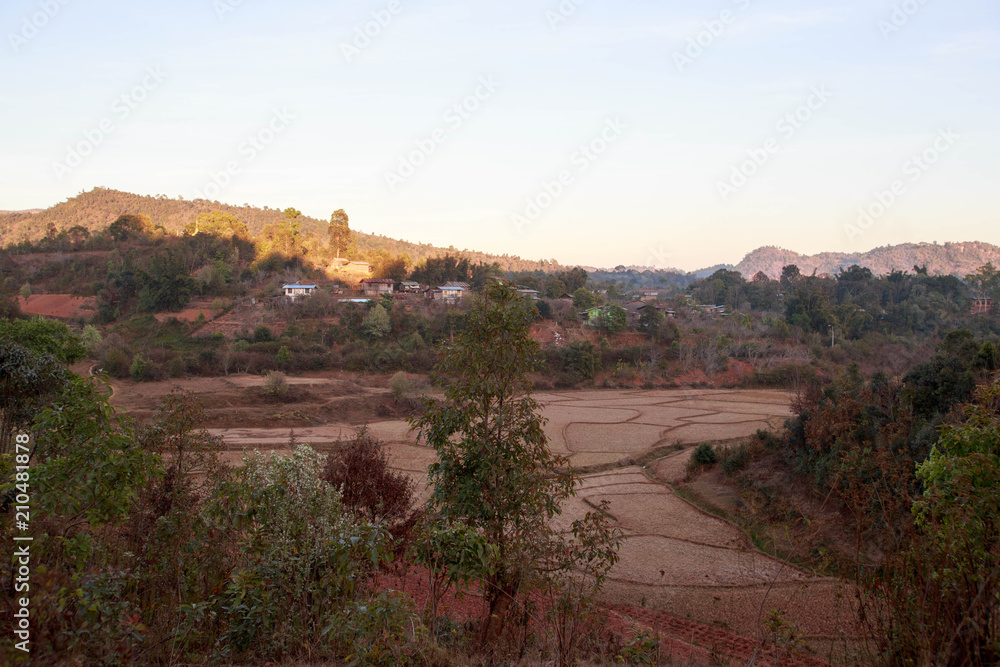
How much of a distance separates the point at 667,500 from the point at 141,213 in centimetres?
11205

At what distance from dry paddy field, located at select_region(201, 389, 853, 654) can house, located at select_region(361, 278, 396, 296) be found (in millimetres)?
23743

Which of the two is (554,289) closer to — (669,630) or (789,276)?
(789,276)

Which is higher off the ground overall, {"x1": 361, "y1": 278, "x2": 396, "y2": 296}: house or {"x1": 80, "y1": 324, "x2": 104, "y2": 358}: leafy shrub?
{"x1": 361, "y1": 278, "x2": 396, "y2": 296}: house

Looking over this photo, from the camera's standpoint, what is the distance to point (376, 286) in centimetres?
5769

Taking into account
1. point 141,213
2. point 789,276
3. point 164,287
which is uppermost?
point 141,213

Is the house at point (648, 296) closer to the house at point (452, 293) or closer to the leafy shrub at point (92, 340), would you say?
the house at point (452, 293)

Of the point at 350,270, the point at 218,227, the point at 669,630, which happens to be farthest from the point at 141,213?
the point at 669,630

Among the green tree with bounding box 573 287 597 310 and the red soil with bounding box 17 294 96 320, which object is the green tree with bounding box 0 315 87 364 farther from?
the green tree with bounding box 573 287 597 310

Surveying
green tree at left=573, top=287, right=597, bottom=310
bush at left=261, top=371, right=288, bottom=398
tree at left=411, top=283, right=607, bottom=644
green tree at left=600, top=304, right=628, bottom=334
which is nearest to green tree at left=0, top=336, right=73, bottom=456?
tree at left=411, top=283, right=607, bottom=644

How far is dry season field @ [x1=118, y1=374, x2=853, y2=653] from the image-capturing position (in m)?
11.1

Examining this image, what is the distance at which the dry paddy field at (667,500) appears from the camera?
10961 millimetres

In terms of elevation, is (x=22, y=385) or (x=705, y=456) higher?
(x=22, y=385)

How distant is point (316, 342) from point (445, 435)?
3979cm

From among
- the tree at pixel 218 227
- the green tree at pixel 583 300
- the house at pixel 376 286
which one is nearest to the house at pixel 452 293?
the house at pixel 376 286
